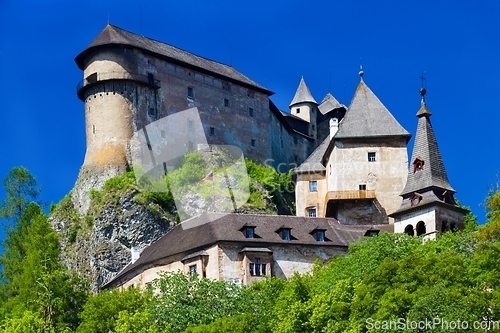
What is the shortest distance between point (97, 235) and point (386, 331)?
129ft

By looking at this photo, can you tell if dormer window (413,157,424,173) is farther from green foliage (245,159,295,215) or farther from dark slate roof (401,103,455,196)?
green foliage (245,159,295,215)

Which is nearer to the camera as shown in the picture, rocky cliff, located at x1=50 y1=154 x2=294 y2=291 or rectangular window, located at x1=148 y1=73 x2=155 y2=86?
rocky cliff, located at x1=50 y1=154 x2=294 y2=291

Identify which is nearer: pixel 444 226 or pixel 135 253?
pixel 444 226

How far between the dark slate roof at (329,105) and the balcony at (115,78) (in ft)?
92.0

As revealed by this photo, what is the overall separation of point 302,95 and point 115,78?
102 ft

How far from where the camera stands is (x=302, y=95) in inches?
4793

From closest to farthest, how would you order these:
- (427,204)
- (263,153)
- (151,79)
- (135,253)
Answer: (427,204) < (135,253) < (151,79) < (263,153)

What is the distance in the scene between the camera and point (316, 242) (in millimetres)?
74062

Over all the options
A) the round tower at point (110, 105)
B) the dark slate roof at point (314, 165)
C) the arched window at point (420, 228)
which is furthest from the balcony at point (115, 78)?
the arched window at point (420, 228)

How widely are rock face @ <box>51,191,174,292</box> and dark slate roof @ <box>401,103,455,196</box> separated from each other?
19775 mm

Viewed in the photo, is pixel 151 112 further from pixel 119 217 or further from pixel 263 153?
pixel 263 153

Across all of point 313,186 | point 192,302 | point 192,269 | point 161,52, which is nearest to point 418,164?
point 313,186

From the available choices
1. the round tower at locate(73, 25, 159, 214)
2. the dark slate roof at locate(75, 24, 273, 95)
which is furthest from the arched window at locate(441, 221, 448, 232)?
the dark slate roof at locate(75, 24, 273, 95)

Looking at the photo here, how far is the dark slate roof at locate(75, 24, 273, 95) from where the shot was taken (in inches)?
3812
